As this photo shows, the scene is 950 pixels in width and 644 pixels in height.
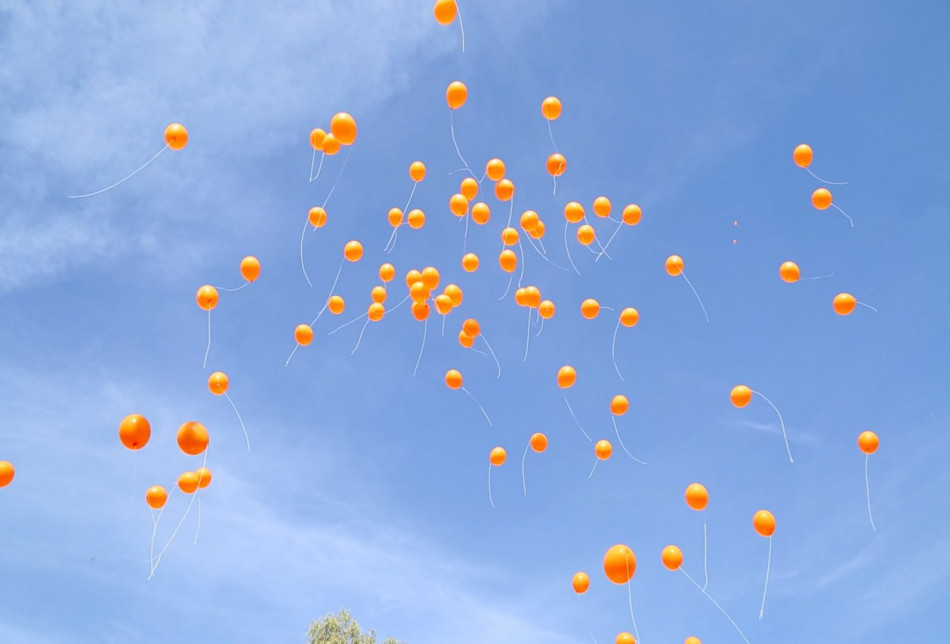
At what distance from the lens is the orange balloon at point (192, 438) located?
6.39m

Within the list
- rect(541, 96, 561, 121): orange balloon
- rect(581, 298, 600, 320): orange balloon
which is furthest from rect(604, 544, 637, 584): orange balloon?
rect(541, 96, 561, 121): orange balloon

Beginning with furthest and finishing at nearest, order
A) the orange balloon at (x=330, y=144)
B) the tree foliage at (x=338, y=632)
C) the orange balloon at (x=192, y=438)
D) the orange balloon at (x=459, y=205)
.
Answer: the tree foliage at (x=338, y=632) < the orange balloon at (x=459, y=205) < the orange balloon at (x=330, y=144) < the orange balloon at (x=192, y=438)

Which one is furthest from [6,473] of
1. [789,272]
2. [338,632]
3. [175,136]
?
Result: [338,632]

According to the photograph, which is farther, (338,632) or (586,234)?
(338,632)

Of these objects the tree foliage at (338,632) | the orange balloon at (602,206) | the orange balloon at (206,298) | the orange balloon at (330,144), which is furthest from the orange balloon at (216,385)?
the tree foliage at (338,632)

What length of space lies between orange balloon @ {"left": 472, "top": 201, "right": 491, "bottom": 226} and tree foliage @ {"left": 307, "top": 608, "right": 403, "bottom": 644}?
50.4ft

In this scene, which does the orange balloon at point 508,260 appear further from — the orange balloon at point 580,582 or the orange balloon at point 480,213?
the orange balloon at point 580,582

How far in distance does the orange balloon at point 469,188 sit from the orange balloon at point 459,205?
6 centimetres

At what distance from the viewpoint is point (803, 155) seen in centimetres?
802

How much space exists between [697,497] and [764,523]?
0.83 m

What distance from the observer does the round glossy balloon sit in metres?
6.65

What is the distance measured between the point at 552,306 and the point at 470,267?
4.01ft

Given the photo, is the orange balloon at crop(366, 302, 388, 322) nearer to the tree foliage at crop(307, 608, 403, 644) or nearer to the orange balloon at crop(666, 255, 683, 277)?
the orange balloon at crop(666, 255, 683, 277)

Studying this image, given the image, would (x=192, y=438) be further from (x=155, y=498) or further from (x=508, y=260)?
(x=508, y=260)
